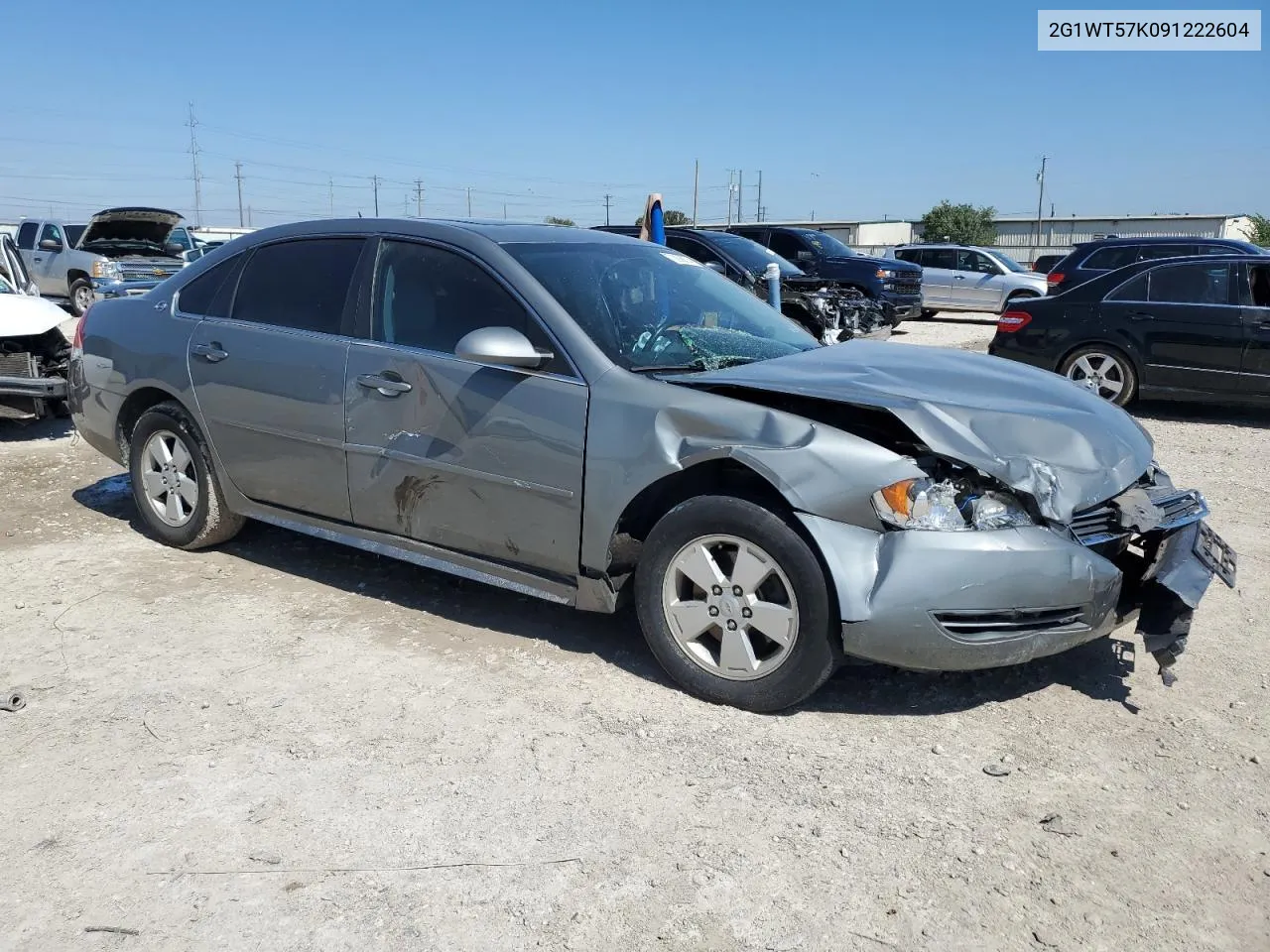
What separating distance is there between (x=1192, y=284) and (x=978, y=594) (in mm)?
7375

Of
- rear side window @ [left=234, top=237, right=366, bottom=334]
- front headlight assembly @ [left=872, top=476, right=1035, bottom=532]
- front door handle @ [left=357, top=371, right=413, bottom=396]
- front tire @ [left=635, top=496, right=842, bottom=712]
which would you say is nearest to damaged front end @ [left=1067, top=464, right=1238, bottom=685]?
front headlight assembly @ [left=872, top=476, right=1035, bottom=532]

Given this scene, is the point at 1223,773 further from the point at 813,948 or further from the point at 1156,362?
the point at 1156,362

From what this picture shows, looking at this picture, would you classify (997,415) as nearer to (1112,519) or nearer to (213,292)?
(1112,519)

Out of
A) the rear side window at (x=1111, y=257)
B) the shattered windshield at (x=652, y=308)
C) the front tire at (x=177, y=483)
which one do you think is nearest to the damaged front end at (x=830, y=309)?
the rear side window at (x=1111, y=257)

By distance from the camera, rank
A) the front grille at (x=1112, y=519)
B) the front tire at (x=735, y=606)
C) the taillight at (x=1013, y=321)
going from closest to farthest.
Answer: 1. the front tire at (x=735, y=606)
2. the front grille at (x=1112, y=519)
3. the taillight at (x=1013, y=321)

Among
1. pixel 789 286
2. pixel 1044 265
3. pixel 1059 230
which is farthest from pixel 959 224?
pixel 789 286

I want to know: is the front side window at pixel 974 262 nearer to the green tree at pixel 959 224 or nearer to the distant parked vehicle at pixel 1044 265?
the distant parked vehicle at pixel 1044 265

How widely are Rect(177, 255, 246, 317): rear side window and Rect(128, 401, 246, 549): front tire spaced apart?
0.50 m

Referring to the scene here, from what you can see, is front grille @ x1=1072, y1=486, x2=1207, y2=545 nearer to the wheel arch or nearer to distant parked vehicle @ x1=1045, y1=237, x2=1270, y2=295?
the wheel arch

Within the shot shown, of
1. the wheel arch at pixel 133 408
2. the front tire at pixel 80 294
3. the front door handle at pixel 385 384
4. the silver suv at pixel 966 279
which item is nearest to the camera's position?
the front door handle at pixel 385 384

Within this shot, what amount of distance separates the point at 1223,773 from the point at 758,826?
1527mm

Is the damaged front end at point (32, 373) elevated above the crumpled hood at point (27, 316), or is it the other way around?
the crumpled hood at point (27, 316)

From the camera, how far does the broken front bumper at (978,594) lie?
10.9 feet

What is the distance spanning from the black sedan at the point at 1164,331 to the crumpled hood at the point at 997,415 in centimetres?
558
